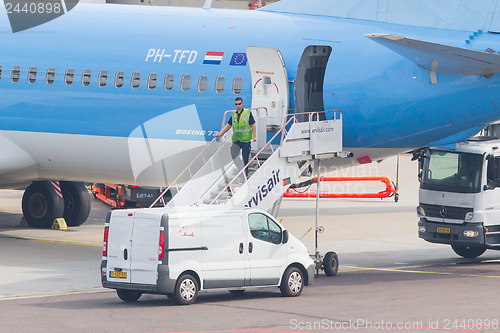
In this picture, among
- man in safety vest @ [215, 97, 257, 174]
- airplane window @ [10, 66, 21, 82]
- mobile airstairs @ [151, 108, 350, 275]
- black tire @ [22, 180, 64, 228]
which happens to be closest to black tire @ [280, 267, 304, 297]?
mobile airstairs @ [151, 108, 350, 275]

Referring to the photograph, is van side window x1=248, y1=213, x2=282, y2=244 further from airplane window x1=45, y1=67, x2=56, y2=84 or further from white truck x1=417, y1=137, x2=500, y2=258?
airplane window x1=45, y1=67, x2=56, y2=84

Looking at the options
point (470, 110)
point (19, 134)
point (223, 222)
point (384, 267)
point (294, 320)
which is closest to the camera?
point (294, 320)

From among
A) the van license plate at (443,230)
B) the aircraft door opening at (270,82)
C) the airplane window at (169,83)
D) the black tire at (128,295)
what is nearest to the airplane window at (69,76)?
the airplane window at (169,83)

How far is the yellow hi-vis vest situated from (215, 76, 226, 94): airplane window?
237 centimetres

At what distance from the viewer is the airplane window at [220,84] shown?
27670 millimetres

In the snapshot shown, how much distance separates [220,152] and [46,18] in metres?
8.55

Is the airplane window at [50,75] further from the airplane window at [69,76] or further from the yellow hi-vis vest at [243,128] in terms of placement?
the yellow hi-vis vest at [243,128]

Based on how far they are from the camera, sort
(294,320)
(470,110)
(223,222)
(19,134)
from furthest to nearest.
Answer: (19,134), (470,110), (223,222), (294,320)

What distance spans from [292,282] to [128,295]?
3734mm

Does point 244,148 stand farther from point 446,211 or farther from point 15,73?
point 15,73

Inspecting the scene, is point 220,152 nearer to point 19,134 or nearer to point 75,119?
point 75,119

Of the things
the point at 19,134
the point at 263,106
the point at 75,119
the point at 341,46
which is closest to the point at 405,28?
the point at 341,46

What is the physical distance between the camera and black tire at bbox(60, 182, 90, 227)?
36562 millimetres

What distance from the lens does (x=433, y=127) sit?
26.4 m
